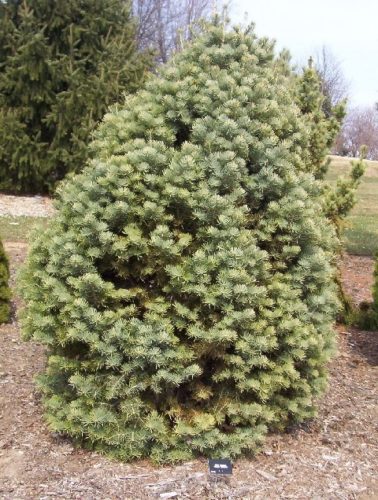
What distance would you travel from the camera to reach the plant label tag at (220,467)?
3.03 metres

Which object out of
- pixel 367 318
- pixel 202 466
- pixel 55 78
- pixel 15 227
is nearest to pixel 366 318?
pixel 367 318

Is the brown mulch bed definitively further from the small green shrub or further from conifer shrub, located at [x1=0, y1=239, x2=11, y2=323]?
the small green shrub

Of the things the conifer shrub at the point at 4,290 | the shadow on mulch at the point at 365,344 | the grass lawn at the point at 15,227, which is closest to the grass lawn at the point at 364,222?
the shadow on mulch at the point at 365,344

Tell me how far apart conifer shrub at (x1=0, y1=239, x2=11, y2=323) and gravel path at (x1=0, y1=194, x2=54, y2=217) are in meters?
5.66

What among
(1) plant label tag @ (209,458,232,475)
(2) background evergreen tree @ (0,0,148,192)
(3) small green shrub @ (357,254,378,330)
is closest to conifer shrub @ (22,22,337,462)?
(1) plant label tag @ (209,458,232,475)

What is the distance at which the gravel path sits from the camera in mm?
11641

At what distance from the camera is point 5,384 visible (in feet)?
13.7

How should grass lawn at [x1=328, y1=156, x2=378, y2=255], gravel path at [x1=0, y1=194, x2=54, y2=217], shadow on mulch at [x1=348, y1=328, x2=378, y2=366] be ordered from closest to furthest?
shadow on mulch at [x1=348, y1=328, x2=378, y2=366]
grass lawn at [x1=328, y1=156, x2=378, y2=255]
gravel path at [x1=0, y1=194, x2=54, y2=217]

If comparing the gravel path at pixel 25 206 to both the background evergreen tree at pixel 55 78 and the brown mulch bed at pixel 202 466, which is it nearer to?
the background evergreen tree at pixel 55 78

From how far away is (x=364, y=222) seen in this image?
13.9 meters

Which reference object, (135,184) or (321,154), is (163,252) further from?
A: (321,154)

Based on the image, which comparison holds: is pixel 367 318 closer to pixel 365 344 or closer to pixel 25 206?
pixel 365 344

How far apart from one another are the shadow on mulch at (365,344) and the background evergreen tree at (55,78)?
785cm

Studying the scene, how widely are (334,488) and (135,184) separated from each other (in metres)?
1.89
